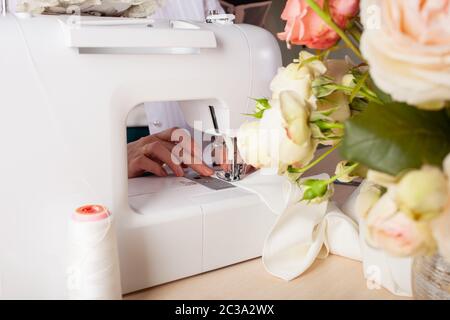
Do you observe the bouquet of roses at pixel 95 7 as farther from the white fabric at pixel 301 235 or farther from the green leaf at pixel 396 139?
the green leaf at pixel 396 139

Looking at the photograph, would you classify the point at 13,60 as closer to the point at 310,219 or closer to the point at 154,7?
the point at 154,7

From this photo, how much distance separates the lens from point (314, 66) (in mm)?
449

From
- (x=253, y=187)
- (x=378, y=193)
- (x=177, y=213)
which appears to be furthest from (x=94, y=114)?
(x=378, y=193)

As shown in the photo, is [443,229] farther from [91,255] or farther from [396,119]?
[91,255]

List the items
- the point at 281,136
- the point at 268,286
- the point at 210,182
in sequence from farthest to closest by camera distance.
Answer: the point at 210,182 < the point at 268,286 < the point at 281,136

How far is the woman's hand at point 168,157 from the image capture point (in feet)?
2.92

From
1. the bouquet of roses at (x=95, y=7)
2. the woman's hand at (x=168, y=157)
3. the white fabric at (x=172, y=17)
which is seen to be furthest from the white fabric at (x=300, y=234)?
the white fabric at (x=172, y=17)

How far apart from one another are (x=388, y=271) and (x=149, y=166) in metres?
0.45

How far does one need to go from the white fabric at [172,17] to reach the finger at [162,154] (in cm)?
47

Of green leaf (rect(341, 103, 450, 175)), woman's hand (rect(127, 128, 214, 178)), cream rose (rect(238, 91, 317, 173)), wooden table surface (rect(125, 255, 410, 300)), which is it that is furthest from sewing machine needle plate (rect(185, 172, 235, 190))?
green leaf (rect(341, 103, 450, 175))

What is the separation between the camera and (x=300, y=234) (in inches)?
29.6

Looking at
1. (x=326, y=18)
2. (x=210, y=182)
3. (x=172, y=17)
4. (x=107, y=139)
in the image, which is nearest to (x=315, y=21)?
(x=326, y=18)

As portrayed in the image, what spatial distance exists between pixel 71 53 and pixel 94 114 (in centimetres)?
9

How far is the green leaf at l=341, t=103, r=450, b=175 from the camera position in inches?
12.4
